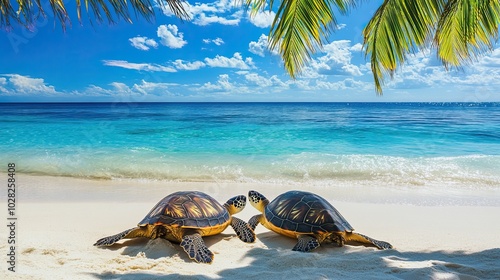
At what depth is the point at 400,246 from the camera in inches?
171

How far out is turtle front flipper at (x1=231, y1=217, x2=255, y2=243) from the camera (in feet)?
14.4

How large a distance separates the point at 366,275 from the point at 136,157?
37.7ft

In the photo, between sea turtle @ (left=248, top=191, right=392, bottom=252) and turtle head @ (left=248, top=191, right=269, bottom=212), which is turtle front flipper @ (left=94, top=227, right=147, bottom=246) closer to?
sea turtle @ (left=248, top=191, right=392, bottom=252)

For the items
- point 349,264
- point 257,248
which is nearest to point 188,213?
point 257,248

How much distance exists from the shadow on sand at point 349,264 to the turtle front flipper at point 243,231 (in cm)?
29

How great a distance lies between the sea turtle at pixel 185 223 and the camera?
4020mm

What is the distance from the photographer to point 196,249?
12.3ft

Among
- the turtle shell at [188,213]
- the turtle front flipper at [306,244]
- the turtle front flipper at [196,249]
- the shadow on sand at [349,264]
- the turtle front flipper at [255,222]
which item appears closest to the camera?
the shadow on sand at [349,264]

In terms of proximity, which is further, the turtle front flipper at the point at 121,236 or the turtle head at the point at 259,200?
the turtle head at the point at 259,200

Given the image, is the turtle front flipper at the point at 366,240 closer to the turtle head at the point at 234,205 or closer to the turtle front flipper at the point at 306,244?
the turtle front flipper at the point at 306,244

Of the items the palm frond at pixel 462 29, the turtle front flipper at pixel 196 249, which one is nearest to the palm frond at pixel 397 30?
the palm frond at pixel 462 29

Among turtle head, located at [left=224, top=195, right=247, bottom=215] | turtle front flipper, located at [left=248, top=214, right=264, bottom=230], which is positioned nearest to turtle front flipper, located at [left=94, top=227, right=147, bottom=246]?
turtle head, located at [left=224, top=195, right=247, bottom=215]

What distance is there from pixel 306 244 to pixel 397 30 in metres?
3.49

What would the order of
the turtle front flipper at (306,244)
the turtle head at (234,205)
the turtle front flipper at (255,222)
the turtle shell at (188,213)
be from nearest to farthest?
the turtle front flipper at (306,244) < the turtle shell at (188,213) < the turtle front flipper at (255,222) < the turtle head at (234,205)
